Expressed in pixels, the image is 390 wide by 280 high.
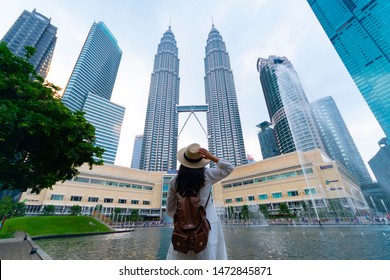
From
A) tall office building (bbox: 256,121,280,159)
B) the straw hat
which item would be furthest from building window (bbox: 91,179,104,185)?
tall office building (bbox: 256,121,280,159)

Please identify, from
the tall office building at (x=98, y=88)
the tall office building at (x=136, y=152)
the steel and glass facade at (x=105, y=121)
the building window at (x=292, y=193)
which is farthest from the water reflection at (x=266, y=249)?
the tall office building at (x=136, y=152)

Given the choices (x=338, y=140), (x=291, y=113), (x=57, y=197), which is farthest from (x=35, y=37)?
(x=338, y=140)

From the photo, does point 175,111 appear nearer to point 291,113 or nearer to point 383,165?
point 291,113

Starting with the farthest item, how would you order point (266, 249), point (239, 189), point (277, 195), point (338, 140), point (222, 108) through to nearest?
point (222, 108) < point (338, 140) < point (239, 189) < point (277, 195) < point (266, 249)

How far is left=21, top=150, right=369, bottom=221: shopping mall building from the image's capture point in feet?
124

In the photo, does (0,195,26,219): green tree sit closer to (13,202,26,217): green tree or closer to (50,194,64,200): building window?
(13,202,26,217): green tree

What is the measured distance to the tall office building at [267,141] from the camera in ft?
356

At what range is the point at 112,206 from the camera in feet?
144

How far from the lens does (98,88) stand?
346 ft

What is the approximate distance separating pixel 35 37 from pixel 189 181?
363ft
